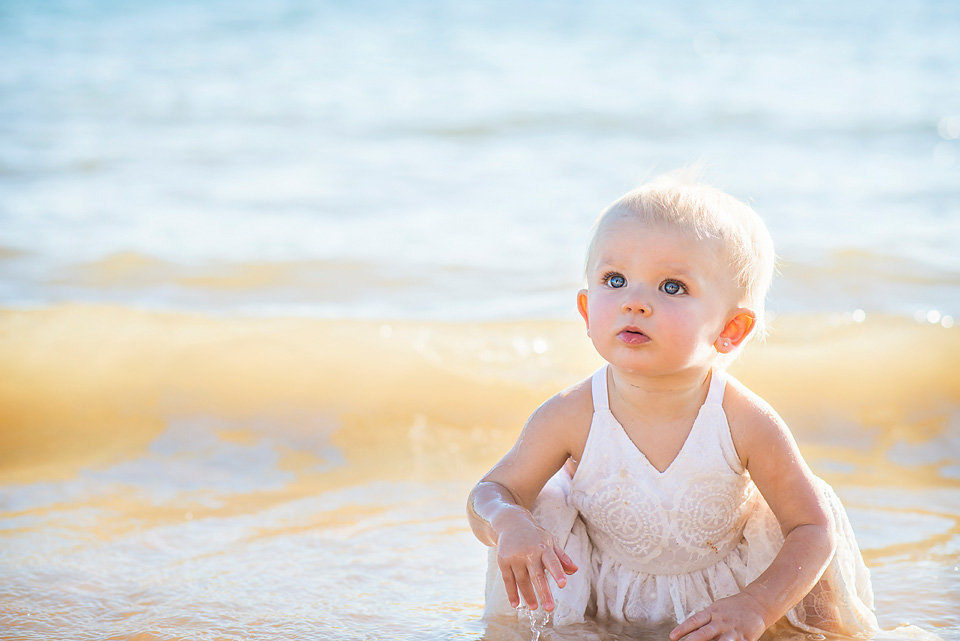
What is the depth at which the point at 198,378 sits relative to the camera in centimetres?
380

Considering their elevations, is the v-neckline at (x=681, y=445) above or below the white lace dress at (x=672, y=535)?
above

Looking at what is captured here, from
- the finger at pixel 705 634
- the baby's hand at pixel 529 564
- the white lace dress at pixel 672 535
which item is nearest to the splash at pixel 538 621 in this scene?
the white lace dress at pixel 672 535

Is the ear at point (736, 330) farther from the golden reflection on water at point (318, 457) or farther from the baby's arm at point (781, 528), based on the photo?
the golden reflection on water at point (318, 457)

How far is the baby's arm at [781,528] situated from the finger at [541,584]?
228 mm

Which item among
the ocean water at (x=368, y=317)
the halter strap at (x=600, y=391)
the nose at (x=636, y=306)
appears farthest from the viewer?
the ocean water at (x=368, y=317)

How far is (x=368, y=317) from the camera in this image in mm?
4621

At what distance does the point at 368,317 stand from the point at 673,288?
2.63 metres

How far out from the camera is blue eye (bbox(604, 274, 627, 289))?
214 cm

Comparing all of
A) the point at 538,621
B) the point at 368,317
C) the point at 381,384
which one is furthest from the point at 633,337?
the point at 368,317

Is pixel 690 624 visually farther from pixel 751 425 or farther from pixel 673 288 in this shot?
pixel 673 288

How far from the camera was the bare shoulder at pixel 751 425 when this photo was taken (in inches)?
86.0

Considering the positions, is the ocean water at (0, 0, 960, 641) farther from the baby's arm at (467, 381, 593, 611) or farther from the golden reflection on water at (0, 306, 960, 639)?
the baby's arm at (467, 381, 593, 611)

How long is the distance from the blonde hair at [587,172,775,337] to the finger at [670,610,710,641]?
1.92 feet

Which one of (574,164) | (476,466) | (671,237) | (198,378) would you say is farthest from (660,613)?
(574,164)
